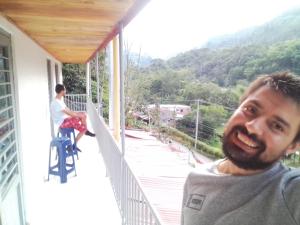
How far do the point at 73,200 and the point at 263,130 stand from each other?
316 centimetres

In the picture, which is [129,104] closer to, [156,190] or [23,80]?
[156,190]

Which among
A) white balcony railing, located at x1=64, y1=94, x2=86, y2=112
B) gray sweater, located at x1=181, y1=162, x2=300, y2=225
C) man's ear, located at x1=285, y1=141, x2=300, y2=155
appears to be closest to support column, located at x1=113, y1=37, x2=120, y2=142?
gray sweater, located at x1=181, y1=162, x2=300, y2=225

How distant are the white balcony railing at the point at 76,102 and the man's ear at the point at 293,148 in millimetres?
10769

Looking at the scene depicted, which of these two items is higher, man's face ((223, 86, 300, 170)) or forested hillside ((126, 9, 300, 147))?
forested hillside ((126, 9, 300, 147))

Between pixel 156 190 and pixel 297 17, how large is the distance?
11.0ft

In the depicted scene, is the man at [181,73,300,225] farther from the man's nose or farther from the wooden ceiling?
the wooden ceiling

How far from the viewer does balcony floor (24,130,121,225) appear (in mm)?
3008

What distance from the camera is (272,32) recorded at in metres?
1.24

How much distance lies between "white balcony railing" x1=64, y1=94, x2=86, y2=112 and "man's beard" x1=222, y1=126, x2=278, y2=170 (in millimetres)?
10622

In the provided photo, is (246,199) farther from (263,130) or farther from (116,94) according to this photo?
(116,94)

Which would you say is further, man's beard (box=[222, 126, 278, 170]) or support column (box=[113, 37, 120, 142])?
support column (box=[113, 37, 120, 142])

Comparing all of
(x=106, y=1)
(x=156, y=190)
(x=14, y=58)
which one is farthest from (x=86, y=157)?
(x=106, y=1)

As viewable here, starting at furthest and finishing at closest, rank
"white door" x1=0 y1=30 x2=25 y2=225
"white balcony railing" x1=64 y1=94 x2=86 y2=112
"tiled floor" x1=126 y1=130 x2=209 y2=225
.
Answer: "white balcony railing" x1=64 y1=94 x2=86 y2=112
"tiled floor" x1=126 y1=130 x2=209 y2=225
"white door" x1=0 y1=30 x2=25 y2=225

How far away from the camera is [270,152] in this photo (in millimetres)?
772
